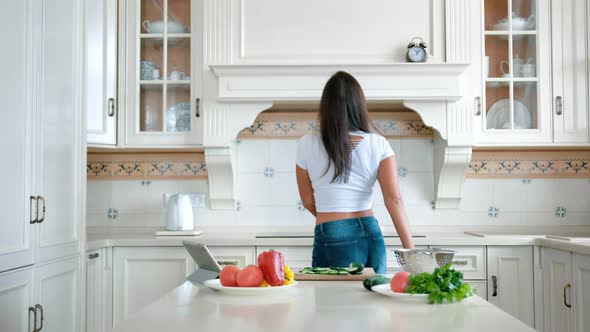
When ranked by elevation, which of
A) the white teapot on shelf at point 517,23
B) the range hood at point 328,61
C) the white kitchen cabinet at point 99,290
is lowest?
the white kitchen cabinet at point 99,290

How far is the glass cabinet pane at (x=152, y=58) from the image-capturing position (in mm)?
3518

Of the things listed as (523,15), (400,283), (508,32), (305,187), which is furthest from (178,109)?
(400,283)

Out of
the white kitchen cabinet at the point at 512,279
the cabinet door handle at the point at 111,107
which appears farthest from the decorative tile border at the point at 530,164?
the cabinet door handle at the point at 111,107

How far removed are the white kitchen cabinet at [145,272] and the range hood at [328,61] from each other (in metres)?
0.53

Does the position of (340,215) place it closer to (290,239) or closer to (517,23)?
(290,239)

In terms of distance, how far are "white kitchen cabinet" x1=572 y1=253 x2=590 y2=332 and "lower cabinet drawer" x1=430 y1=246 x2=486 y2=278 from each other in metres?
0.42

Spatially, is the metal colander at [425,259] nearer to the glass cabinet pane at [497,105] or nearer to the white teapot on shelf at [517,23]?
the glass cabinet pane at [497,105]

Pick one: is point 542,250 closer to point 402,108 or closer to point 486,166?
point 486,166

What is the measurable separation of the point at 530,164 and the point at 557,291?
2.78ft

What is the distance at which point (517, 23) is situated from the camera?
349 centimetres

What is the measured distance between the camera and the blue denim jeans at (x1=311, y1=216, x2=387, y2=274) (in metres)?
2.36

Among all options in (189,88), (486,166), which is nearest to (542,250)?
(486,166)

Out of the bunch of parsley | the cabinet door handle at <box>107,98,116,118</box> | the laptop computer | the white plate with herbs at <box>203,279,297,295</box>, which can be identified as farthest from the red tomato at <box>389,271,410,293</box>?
the cabinet door handle at <box>107,98,116,118</box>

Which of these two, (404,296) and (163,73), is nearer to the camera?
(404,296)
